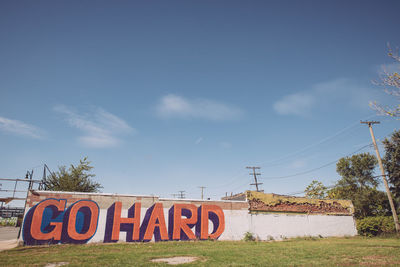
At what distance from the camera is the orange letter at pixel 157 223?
17531mm

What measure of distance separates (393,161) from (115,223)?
117ft

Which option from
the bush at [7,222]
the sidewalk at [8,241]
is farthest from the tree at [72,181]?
the bush at [7,222]

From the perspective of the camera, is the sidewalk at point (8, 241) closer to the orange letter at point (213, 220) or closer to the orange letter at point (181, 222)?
the orange letter at point (181, 222)

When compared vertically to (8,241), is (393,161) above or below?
above

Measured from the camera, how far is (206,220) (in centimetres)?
1950

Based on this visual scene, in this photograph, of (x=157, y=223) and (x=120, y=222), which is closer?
(x=120, y=222)

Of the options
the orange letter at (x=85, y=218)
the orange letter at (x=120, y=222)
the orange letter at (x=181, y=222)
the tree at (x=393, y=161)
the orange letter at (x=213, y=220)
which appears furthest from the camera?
the tree at (x=393, y=161)

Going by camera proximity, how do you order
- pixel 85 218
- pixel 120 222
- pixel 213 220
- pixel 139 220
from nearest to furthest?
pixel 85 218 < pixel 120 222 < pixel 139 220 < pixel 213 220

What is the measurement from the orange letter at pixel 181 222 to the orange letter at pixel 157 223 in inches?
34.6

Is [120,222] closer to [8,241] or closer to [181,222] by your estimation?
[181,222]

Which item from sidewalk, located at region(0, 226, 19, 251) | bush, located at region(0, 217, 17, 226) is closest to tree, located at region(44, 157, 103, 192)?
sidewalk, located at region(0, 226, 19, 251)

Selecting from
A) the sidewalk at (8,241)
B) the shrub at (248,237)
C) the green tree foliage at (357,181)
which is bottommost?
the shrub at (248,237)

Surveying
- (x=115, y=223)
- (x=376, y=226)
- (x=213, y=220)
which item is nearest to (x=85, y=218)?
(x=115, y=223)

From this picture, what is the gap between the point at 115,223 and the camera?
668 inches
